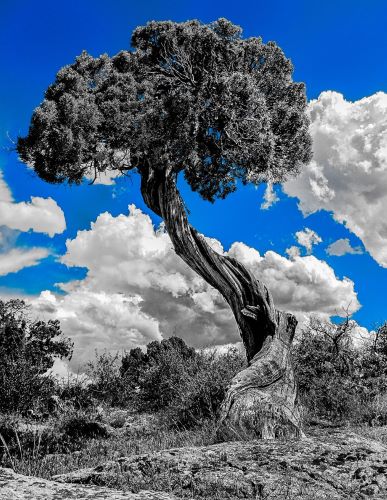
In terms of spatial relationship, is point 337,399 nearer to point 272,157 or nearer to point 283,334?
point 283,334

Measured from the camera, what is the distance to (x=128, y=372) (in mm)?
19938

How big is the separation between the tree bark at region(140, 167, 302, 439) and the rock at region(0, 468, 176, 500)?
6.04 meters

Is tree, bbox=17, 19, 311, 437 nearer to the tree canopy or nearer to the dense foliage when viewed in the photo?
the tree canopy

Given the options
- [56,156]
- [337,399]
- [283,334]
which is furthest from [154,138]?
[337,399]

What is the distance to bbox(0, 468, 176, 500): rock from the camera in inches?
108

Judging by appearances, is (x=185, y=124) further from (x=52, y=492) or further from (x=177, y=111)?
(x=52, y=492)

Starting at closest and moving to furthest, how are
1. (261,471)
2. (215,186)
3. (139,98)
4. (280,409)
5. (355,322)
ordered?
(261,471)
(280,409)
(139,98)
(215,186)
(355,322)

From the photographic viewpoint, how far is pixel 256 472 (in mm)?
3828

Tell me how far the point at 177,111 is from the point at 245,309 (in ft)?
18.0

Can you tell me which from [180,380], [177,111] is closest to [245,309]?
[180,380]

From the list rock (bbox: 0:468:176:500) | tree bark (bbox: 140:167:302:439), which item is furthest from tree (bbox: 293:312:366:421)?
rock (bbox: 0:468:176:500)

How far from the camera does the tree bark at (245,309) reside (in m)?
9.81

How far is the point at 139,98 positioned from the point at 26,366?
885 cm

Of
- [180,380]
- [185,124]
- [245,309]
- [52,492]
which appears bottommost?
[52,492]
